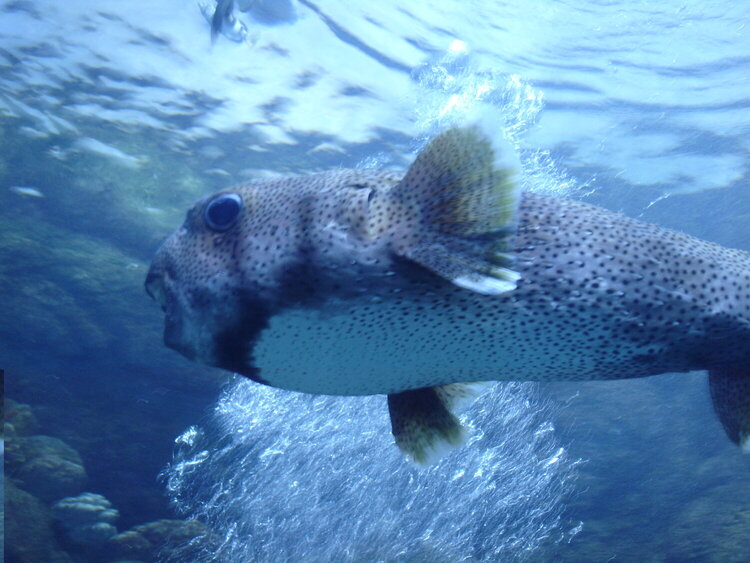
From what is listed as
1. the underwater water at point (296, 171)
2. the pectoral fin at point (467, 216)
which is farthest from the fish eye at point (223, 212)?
the underwater water at point (296, 171)

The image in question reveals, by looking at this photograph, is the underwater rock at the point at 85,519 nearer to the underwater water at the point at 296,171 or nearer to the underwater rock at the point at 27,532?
the underwater water at the point at 296,171

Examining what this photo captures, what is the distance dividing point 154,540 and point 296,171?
1073 cm

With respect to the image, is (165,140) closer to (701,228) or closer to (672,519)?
(672,519)

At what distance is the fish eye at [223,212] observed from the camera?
195 cm

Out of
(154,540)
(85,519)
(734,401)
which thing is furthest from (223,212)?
(85,519)

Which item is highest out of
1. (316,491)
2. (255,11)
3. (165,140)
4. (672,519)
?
(255,11)

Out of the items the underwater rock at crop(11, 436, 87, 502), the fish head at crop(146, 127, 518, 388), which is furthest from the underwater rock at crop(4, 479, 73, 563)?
the fish head at crop(146, 127, 518, 388)

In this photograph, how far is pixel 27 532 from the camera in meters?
9.15

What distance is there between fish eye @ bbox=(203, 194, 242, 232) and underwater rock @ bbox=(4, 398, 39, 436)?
13.0 m

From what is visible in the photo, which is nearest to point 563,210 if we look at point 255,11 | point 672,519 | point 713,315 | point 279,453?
point 713,315

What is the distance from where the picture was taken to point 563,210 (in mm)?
1898

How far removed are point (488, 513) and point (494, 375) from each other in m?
14.2

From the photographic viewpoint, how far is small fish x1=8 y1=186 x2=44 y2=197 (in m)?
15.7

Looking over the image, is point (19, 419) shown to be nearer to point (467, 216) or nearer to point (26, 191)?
point (26, 191)
